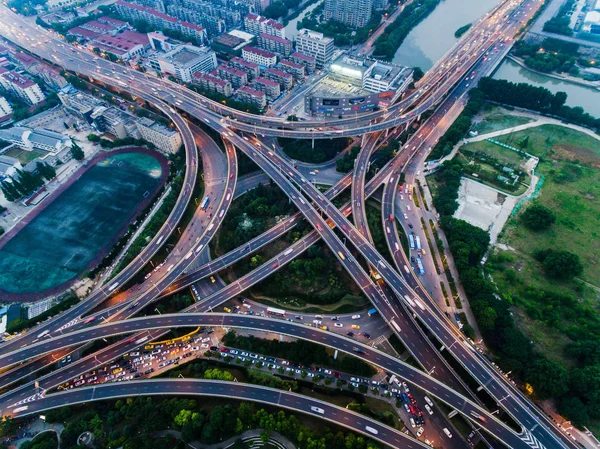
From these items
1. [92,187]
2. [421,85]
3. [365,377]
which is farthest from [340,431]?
[421,85]

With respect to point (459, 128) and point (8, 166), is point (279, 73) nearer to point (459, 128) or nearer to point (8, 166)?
point (459, 128)

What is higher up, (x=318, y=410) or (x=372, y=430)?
(x=372, y=430)

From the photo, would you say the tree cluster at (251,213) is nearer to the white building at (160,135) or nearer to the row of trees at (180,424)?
the white building at (160,135)

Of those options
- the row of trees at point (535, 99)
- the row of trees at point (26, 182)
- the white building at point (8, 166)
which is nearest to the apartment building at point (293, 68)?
the row of trees at point (535, 99)

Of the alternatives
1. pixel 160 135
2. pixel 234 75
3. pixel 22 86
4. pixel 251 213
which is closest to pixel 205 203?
pixel 251 213

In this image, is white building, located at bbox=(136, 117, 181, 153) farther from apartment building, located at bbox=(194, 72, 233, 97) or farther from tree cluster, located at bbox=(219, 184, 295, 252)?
tree cluster, located at bbox=(219, 184, 295, 252)

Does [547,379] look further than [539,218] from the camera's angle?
No
